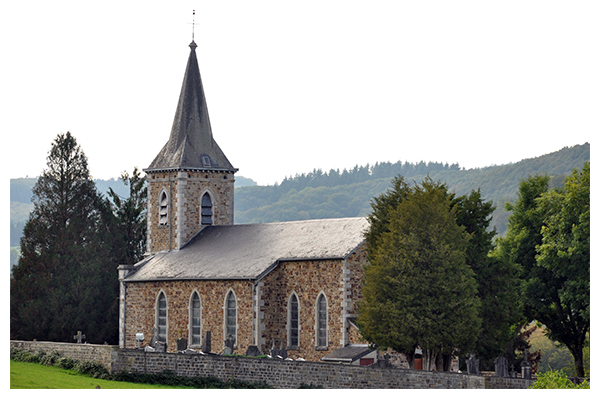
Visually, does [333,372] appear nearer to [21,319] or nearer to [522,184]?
[522,184]

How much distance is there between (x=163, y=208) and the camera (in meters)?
55.0

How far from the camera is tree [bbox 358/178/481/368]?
113ft

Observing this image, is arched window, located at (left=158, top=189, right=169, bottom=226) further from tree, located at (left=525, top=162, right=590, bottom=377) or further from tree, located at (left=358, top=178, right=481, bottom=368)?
tree, located at (left=525, top=162, right=590, bottom=377)

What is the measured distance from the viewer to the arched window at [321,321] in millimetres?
42037

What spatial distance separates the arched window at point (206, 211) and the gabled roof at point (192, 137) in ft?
6.42

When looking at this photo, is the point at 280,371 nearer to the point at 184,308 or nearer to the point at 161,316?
the point at 184,308

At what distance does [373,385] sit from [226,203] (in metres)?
26.6

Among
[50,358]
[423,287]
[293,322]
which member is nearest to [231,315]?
[293,322]

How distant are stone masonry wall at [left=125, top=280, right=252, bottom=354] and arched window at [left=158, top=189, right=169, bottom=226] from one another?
5306 mm

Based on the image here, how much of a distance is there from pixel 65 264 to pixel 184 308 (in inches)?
524

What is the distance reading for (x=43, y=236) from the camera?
57781mm

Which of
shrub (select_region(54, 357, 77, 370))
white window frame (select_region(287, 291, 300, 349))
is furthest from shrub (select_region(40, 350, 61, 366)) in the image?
white window frame (select_region(287, 291, 300, 349))

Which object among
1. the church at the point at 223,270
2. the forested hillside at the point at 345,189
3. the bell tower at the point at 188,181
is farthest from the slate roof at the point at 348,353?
the forested hillside at the point at 345,189

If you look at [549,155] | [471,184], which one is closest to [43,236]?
[549,155]
